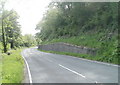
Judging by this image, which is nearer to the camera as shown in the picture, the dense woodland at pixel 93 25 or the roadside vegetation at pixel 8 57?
the roadside vegetation at pixel 8 57

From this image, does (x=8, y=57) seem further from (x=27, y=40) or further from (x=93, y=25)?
(x=27, y=40)

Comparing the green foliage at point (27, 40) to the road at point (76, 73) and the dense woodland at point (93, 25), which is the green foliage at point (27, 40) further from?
the road at point (76, 73)

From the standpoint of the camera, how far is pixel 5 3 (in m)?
26.3

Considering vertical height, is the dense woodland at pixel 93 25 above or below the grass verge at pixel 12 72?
above

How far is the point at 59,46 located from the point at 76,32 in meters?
5.41

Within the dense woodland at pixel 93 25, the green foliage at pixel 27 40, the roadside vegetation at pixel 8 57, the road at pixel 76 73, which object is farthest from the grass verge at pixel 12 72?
the green foliage at pixel 27 40

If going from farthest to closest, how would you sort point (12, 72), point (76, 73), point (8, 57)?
point (8, 57), point (12, 72), point (76, 73)

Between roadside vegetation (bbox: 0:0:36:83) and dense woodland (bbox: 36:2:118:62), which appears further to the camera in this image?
dense woodland (bbox: 36:2:118:62)

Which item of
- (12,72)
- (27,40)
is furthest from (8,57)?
(27,40)

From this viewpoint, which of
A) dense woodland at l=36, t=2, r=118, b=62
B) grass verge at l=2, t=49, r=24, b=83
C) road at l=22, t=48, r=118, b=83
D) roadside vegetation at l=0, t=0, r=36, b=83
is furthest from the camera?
dense woodland at l=36, t=2, r=118, b=62

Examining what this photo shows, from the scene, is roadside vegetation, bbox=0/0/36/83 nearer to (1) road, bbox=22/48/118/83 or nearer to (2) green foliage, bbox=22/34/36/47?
(1) road, bbox=22/48/118/83

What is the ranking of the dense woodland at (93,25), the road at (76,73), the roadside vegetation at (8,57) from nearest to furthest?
the road at (76,73)
the roadside vegetation at (8,57)
the dense woodland at (93,25)

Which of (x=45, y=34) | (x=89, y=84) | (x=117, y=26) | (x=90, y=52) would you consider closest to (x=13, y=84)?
(x=89, y=84)

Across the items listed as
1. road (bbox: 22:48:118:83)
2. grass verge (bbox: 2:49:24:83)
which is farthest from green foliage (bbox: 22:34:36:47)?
road (bbox: 22:48:118:83)
